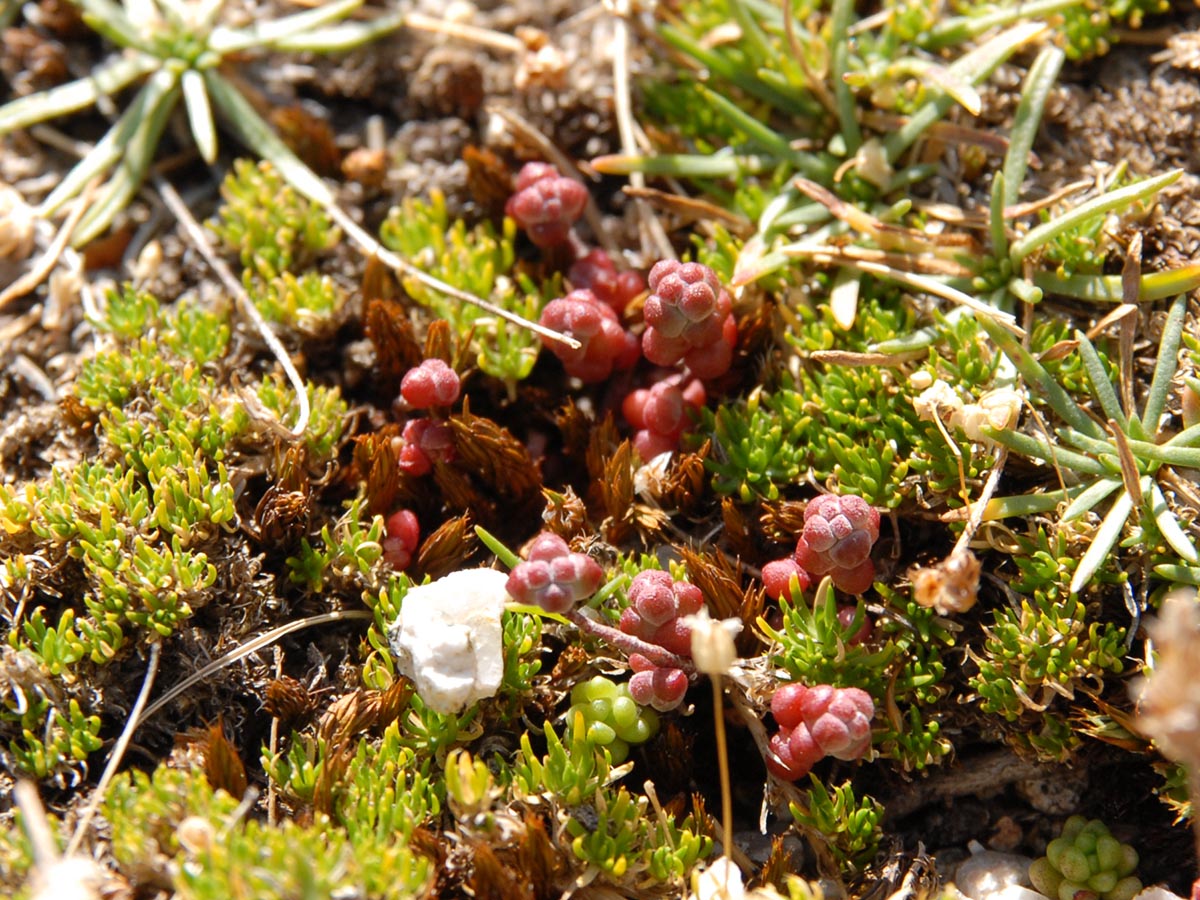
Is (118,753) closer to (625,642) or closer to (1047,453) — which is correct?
(625,642)

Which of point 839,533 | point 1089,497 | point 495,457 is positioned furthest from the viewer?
point 495,457

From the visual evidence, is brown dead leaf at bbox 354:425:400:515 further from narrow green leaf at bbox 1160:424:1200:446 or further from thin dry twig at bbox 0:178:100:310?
narrow green leaf at bbox 1160:424:1200:446

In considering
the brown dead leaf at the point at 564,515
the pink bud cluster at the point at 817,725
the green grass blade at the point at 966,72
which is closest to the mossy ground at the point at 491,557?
the brown dead leaf at the point at 564,515

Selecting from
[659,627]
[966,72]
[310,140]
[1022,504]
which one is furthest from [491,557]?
[966,72]

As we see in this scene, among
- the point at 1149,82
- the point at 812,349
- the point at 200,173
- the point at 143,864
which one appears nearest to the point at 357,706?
the point at 143,864

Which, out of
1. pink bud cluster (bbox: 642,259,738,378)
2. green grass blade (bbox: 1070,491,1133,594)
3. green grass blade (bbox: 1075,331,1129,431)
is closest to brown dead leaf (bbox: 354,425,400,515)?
pink bud cluster (bbox: 642,259,738,378)

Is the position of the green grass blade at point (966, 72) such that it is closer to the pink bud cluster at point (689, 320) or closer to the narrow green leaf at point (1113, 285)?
the narrow green leaf at point (1113, 285)

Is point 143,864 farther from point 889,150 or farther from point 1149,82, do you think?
point 1149,82
